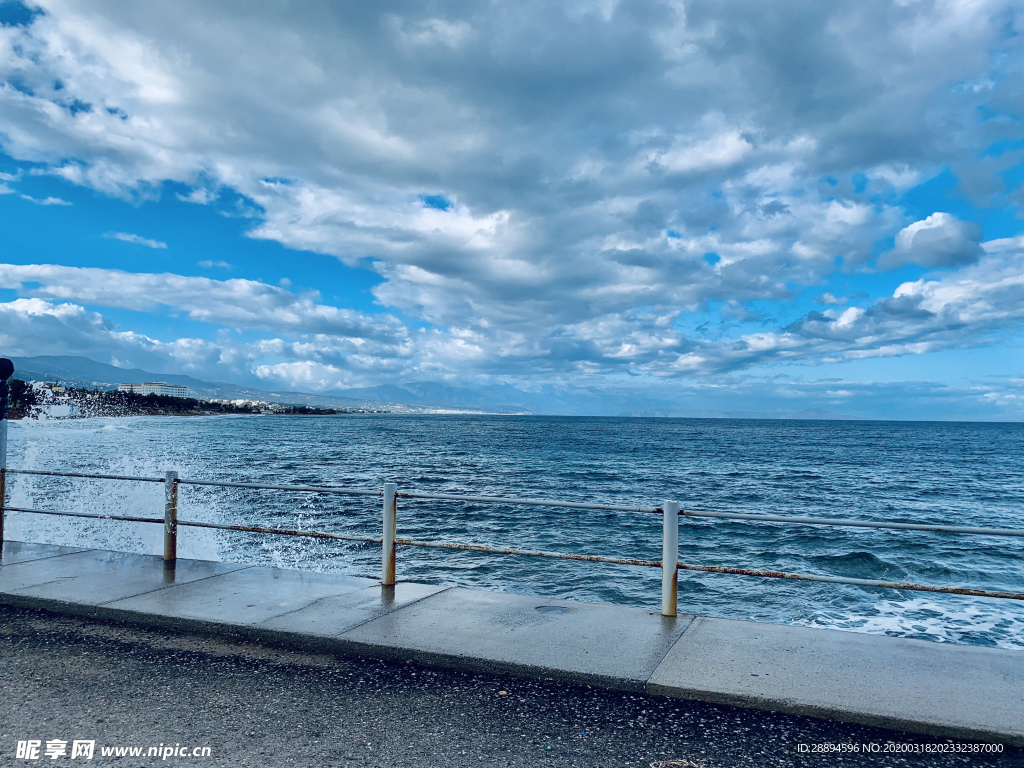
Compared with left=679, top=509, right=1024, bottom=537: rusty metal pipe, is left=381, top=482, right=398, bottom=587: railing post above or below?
below

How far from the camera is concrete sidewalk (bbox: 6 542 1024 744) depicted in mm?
4277

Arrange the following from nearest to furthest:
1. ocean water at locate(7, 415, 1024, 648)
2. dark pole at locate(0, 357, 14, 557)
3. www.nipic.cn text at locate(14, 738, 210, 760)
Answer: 1. www.nipic.cn text at locate(14, 738, 210, 760)
2. dark pole at locate(0, 357, 14, 557)
3. ocean water at locate(7, 415, 1024, 648)

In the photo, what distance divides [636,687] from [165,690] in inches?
127

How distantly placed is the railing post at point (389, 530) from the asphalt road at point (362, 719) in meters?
1.70

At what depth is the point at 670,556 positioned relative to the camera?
590 centimetres

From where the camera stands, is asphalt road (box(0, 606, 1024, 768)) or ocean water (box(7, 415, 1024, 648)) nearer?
asphalt road (box(0, 606, 1024, 768))

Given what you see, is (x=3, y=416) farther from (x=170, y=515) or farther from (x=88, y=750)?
(x=88, y=750)

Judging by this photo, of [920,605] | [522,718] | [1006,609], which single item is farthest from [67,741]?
[1006,609]

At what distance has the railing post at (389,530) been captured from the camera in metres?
6.59

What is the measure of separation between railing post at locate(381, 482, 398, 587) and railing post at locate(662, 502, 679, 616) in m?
2.61

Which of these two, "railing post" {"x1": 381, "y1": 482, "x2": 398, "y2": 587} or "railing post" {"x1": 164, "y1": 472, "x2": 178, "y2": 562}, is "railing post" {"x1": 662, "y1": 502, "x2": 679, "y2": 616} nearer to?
"railing post" {"x1": 381, "y1": 482, "x2": 398, "y2": 587}

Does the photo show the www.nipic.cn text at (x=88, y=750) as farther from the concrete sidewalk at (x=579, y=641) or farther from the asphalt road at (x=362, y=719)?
the concrete sidewalk at (x=579, y=641)

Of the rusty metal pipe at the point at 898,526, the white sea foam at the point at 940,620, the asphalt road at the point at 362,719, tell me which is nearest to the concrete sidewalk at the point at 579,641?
the asphalt road at the point at 362,719

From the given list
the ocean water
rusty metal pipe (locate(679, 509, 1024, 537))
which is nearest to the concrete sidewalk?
rusty metal pipe (locate(679, 509, 1024, 537))
